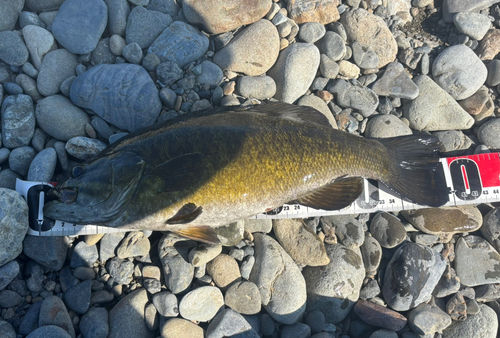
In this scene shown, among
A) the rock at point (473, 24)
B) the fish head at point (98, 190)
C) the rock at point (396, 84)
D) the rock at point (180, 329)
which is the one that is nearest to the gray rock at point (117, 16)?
the fish head at point (98, 190)

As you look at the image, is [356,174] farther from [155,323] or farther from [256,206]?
[155,323]

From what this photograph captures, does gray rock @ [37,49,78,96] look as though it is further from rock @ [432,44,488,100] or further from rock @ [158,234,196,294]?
rock @ [432,44,488,100]

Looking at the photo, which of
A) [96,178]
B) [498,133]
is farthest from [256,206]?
[498,133]

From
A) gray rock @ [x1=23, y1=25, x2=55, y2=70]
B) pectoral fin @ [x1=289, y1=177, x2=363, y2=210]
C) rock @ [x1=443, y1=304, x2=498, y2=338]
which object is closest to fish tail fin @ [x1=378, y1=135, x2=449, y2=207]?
pectoral fin @ [x1=289, y1=177, x2=363, y2=210]

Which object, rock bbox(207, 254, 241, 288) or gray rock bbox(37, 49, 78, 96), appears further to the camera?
gray rock bbox(37, 49, 78, 96)

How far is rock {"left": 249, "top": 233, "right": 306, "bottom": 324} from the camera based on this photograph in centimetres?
375

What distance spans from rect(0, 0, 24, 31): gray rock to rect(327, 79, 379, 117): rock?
15.4ft

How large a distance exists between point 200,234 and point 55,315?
186 cm

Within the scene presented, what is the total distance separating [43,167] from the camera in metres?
3.69

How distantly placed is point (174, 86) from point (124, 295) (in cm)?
286

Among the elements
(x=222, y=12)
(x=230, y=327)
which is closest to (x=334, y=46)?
(x=222, y=12)

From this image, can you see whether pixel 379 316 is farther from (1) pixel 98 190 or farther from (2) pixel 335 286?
(1) pixel 98 190

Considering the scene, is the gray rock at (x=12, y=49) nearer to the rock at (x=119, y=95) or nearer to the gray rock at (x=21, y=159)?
the rock at (x=119, y=95)

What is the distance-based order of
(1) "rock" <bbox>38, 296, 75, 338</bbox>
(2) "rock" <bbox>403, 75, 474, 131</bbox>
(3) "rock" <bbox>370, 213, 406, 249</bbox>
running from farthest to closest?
(2) "rock" <bbox>403, 75, 474, 131</bbox>, (3) "rock" <bbox>370, 213, 406, 249</bbox>, (1) "rock" <bbox>38, 296, 75, 338</bbox>
